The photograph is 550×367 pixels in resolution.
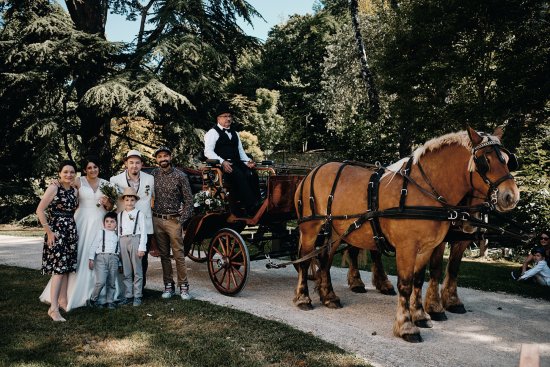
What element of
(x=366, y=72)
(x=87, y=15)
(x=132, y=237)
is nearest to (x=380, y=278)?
(x=132, y=237)

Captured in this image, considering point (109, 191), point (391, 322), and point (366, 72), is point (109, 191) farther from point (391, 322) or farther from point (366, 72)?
point (366, 72)

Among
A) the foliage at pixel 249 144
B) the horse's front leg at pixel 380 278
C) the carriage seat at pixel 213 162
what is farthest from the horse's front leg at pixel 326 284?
the foliage at pixel 249 144

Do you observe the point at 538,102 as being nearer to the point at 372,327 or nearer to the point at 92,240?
the point at 372,327

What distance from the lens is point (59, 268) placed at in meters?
5.43

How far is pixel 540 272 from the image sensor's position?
7496mm

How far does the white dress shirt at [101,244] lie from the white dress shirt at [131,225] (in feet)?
0.36

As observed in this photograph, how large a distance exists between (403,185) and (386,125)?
43.8 ft

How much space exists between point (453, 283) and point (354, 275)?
4.96 ft

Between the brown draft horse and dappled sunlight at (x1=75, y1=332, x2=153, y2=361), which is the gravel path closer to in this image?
the brown draft horse

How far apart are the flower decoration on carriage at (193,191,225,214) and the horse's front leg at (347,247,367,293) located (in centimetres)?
208

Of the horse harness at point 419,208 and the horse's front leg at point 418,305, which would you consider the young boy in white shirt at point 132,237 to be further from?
the horse's front leg at point 418,305

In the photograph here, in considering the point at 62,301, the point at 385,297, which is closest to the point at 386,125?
the point at 385,297

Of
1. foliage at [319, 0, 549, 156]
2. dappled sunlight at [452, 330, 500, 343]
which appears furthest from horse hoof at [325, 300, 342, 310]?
foliage at [319, 0, 549, 156]

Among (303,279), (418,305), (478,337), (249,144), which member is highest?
(249,144)
